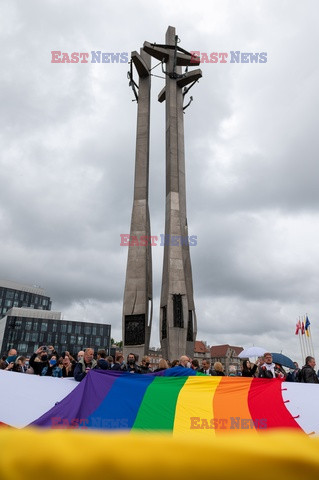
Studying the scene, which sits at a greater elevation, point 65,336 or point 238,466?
point 65,336

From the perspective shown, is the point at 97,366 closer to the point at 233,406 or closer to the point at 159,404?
the point at 159,404

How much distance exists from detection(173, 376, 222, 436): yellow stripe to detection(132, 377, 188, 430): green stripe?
0.12 metres

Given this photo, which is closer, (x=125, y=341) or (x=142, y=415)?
(x=142, y=415)

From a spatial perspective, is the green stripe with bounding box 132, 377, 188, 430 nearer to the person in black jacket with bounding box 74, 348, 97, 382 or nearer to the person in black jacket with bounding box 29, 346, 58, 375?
the person in black jacket with bounding box 74, 348, 97, 382

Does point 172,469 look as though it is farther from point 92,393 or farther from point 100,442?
point 92,393

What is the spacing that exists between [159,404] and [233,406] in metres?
1.48

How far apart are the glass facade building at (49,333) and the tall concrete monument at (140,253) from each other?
82.8 m

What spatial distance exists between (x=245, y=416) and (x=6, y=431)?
732 centimetres

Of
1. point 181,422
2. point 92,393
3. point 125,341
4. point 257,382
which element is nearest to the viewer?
point 181,422

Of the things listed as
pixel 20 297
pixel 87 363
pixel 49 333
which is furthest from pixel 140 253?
pixel 20 297

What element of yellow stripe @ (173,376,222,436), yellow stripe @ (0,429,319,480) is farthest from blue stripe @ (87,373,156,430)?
yellow stripe @ (0,429,319,480)

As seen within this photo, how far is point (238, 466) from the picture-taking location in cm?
82

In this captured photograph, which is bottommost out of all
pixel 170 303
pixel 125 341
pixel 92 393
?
pixel 92 393

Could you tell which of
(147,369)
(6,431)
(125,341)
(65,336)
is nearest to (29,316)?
(65,336)
